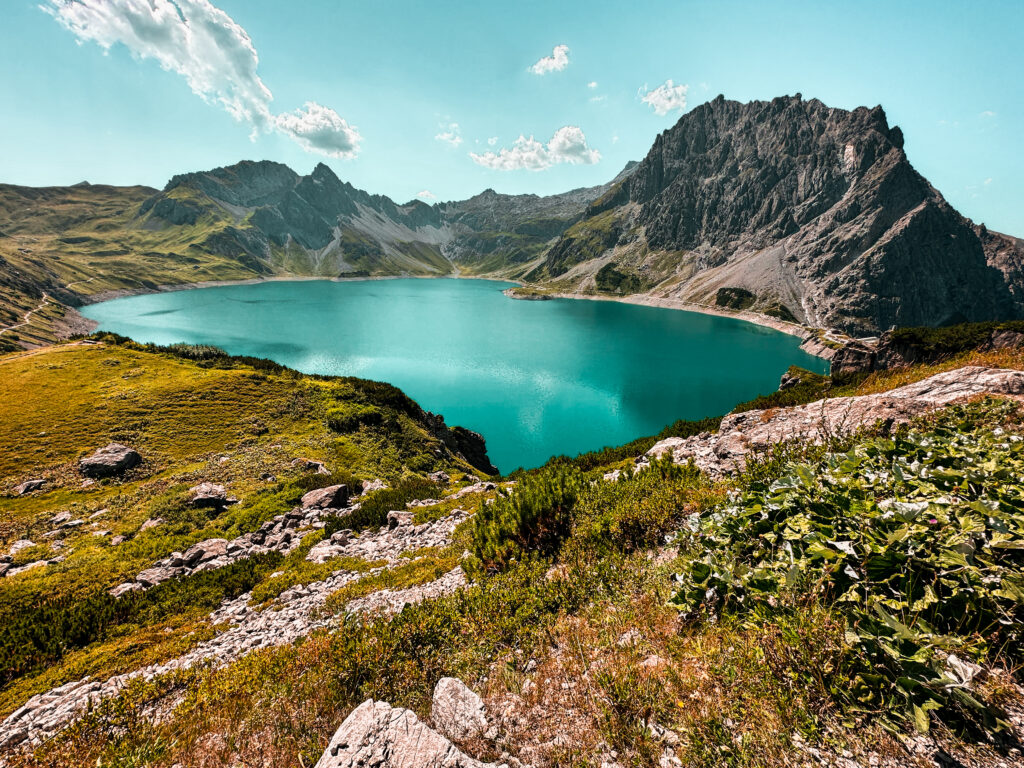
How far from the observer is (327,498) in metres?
19.7

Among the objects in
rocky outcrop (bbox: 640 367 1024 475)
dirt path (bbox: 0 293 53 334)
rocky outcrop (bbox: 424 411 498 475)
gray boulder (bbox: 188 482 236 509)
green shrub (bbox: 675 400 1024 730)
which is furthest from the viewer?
dirt path (bbox: 0 293 53 334)

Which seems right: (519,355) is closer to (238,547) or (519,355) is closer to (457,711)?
(238,547)

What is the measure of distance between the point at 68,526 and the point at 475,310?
162 meters

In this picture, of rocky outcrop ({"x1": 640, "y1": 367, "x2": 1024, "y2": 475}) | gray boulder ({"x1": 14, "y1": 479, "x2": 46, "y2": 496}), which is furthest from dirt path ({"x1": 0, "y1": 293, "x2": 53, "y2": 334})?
rocky outcrop ({"x1": 640, "y1": 367, "x2": 1024, "y2": 475})

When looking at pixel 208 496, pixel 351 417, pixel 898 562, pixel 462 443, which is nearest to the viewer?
pixel 898 562

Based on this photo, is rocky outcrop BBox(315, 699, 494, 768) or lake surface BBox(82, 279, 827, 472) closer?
rocky outcrop BBox(315, 699, 494, 768)

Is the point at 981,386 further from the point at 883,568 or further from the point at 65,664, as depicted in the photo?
the point at 65,664

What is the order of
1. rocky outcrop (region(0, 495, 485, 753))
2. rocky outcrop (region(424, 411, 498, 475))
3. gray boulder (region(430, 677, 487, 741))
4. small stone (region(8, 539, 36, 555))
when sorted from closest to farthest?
gray boulder (region(430, 677, 487, 741)), rocky outcrop (region(0, 495, 485, 753)), small stone (region(8, 539, 36, 555)), rocky outcrop (region(424, 411, 498, 475))

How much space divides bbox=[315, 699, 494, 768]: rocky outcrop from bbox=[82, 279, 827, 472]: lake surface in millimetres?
40163

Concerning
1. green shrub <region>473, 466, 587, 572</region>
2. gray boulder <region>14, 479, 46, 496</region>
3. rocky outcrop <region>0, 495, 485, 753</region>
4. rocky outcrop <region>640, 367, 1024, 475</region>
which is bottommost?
gray boulder <region>14, 479, 46, 496</region>

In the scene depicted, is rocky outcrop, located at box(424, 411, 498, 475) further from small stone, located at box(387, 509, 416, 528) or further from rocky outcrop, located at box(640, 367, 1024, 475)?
rocky outcrop, located at box(640, 367, 1024, 475)

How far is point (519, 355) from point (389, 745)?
88.8m

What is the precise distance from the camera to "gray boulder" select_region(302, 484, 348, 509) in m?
19.5

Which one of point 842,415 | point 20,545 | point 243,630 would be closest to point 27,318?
point 20,545
